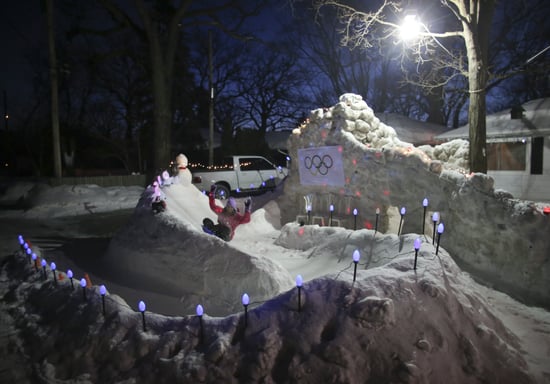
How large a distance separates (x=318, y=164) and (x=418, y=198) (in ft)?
8.68

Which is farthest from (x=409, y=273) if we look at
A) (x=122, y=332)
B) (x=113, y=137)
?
(x=113, y=137)

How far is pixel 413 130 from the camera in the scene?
55.1ft

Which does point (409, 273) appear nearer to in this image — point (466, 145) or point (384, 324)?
point (384, 324)

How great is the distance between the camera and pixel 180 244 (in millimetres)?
5750

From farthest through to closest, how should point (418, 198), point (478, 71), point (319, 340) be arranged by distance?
point (478, 71) < point (418, 198) < point (319, 340)

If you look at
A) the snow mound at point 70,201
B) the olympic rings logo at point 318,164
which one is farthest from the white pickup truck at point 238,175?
the olympic rings logo at point 318,164

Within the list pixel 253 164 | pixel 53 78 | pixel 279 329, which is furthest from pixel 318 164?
pixel 53 78

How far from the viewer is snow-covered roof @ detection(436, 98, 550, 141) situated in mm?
11812

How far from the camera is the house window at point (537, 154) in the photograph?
40.0ft

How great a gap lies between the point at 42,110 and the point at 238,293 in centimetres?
2364

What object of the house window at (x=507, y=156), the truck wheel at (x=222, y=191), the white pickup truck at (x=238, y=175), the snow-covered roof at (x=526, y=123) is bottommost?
the truck wheel at (x=222, y=191)

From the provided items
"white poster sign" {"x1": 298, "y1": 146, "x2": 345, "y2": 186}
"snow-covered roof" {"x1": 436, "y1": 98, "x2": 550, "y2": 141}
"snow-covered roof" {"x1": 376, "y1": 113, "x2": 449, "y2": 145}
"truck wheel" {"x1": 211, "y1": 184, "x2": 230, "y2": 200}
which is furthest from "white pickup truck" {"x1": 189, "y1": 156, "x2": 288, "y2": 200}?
"snow-covered roof" {"x1": 436, "y1": 98, "x2": 550, "y2": 141}

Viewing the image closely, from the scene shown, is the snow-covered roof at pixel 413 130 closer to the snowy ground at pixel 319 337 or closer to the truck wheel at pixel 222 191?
the truck wheel at pixel 222 191

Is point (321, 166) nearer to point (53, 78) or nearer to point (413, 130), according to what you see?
point (413, 130)
